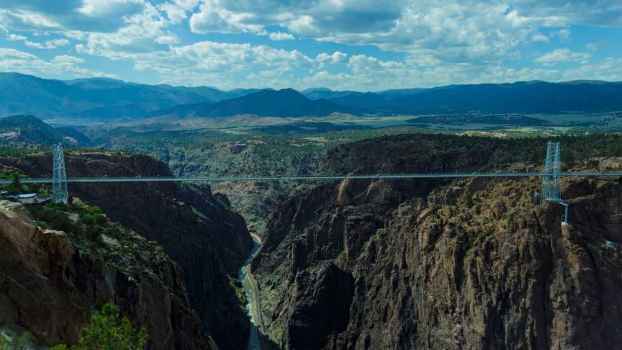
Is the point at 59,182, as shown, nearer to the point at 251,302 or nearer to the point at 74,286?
the point at 74,286

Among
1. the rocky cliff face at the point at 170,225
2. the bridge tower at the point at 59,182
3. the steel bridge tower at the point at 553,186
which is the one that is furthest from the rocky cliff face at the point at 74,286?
the steel bridge tower at the point at 553,186

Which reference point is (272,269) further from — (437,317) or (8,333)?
(8,333)

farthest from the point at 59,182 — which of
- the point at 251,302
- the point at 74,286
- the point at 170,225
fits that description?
the point at 251,302

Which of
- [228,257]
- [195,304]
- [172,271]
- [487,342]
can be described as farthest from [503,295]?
[228,257]

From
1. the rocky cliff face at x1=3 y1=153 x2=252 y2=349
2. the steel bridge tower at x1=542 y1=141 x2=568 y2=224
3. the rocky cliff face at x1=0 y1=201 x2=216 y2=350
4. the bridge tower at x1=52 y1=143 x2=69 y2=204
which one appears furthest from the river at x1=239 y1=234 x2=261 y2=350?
the steel bridge tower at x1=542 y1=141 x2=568 y2=224

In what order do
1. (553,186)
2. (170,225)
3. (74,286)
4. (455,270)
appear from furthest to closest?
(170,225), (553,186), (455,270), (74,286)

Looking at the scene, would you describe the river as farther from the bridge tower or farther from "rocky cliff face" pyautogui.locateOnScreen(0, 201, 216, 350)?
the bridge tower

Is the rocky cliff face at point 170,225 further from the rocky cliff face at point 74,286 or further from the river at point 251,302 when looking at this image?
the rocky cliff face at point 74,286
